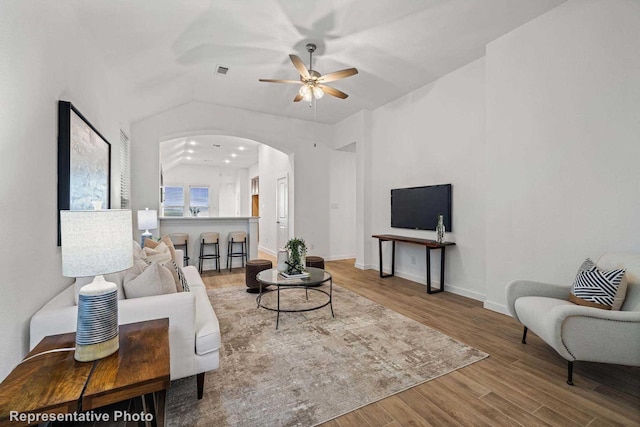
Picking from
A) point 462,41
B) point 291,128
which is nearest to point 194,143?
Result: point 291,128

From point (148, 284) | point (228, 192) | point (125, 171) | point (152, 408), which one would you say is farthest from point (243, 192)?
point (152, 408)

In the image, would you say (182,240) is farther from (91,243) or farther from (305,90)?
(91,243)

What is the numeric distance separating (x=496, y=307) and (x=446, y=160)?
2213 millimetres

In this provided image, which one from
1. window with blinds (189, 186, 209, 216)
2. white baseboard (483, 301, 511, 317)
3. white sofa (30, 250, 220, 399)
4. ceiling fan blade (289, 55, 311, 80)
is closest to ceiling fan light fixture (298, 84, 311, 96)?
ceiling fan blade (289, 55, 311, 80)

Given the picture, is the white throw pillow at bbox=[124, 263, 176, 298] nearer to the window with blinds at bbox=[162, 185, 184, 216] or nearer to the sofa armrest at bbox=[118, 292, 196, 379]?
the sofa armrest at bbox=[118, 292, 196, 379]

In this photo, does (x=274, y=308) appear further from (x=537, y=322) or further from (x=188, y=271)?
(x=537, y=322)

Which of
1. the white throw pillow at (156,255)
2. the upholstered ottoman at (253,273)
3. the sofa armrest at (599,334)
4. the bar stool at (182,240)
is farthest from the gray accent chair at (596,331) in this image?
the bar stool at (182,240)

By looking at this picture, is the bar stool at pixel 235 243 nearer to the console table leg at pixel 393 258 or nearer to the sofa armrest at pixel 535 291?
the console table leg at pixel 393 258

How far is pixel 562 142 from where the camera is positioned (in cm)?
299

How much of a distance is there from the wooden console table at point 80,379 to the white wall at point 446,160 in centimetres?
401

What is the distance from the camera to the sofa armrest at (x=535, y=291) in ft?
8.55

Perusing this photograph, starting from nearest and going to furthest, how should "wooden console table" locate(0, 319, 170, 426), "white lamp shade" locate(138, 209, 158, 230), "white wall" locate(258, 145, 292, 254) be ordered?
"wooden console table" locate(0, 319, 170, 426) < "white lamp shade" locate(138, 209, 158, 230) < "white wall" locate(258, 145, 292, 254)

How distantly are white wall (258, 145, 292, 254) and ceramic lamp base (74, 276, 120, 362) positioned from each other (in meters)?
6.48

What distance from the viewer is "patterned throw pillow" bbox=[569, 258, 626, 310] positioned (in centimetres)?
218
